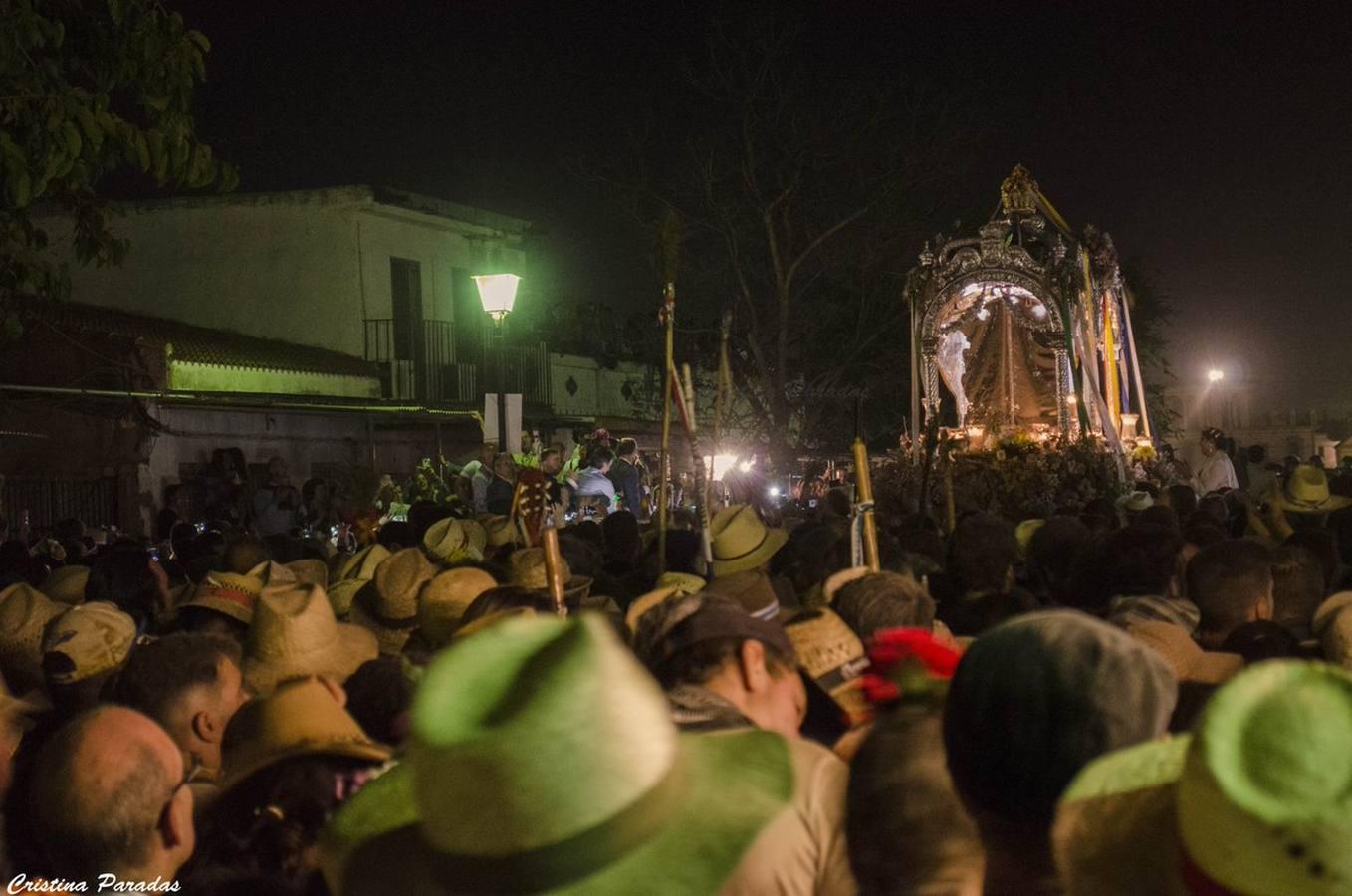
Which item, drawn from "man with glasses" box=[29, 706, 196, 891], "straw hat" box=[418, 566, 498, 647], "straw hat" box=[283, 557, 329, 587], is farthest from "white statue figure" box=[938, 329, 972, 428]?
"man with glasses" box=[29, 706, 196, 891]

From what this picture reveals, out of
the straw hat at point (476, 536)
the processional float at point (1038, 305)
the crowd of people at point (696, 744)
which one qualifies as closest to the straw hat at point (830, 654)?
the crowd of people at point (696, 744)

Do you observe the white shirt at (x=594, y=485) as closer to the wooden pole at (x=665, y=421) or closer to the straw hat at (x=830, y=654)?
the wooden pole at (x=665, y=421)

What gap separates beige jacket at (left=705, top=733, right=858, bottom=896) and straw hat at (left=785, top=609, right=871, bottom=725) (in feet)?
4.72

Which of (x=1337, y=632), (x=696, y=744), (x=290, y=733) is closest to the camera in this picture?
(x=696, y=744)

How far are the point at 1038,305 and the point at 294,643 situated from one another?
784 inches

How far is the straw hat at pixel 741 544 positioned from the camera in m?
7.20

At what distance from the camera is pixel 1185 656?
4.58 m

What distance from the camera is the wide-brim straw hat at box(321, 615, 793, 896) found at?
1.91 m

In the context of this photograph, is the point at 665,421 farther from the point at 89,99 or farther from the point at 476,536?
the point at 89,99

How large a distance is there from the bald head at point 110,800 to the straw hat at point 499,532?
6.28m

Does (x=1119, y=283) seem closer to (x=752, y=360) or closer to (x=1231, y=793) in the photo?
(x=752, y=360)

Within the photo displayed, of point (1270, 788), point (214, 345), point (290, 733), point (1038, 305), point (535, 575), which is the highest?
point (214, 345)

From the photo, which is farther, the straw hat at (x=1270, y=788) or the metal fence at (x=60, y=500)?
the metal fence at (x=60, y=500)

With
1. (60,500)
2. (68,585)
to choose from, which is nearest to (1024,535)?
(68,585)
